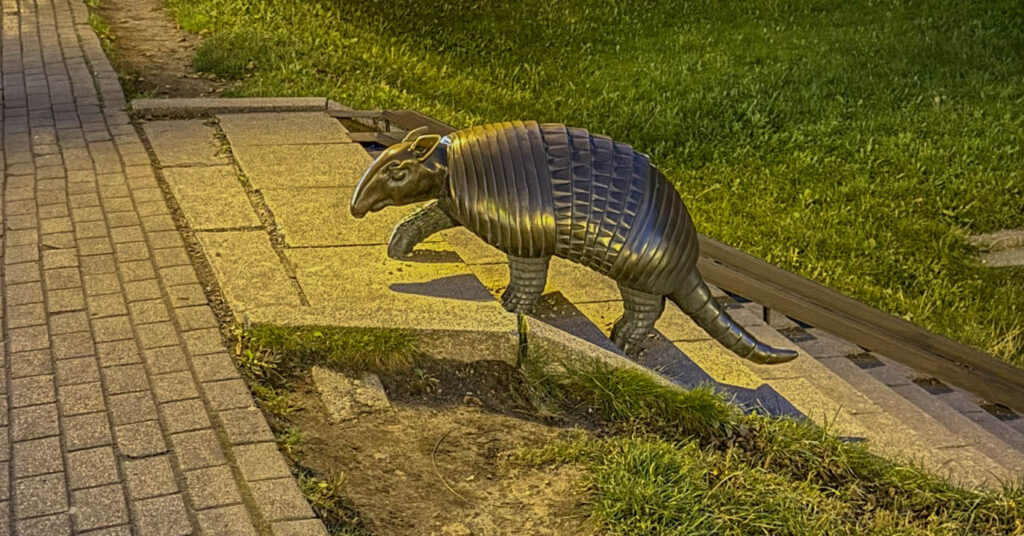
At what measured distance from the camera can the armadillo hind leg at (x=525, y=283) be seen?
554 centimetres

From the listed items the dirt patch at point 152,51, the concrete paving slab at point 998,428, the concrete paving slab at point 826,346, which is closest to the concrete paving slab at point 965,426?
the concrete paving slab at point 998,428

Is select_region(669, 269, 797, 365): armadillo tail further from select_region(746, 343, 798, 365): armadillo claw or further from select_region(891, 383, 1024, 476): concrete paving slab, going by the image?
select_region(891, 383, 1024, 476): concrete paving slab

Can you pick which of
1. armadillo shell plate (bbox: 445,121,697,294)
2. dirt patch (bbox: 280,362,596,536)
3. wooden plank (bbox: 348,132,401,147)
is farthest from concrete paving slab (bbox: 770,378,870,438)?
wooden plank (bbox: 348,132,401,147)

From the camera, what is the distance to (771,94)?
11867 mm

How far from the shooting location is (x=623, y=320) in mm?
5680

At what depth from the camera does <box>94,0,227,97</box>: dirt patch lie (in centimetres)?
928

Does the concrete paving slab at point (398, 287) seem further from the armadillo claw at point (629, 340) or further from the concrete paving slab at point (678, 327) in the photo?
the concrete paving slab at point (678, 327)

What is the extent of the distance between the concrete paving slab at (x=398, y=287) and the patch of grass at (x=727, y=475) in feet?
1.49

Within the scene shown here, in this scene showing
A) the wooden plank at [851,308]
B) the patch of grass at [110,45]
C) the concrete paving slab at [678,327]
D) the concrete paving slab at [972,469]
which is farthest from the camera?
the patch of grass at [110,45]

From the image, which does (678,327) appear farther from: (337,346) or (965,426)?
(337,346)

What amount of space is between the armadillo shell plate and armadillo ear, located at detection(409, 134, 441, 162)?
0.28 ft

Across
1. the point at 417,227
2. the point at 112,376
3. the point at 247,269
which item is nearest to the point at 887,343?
the point at 417,227

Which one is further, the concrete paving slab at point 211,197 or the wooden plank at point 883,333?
the wooden plank at point 883,333

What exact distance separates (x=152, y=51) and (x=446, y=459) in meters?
7.30
